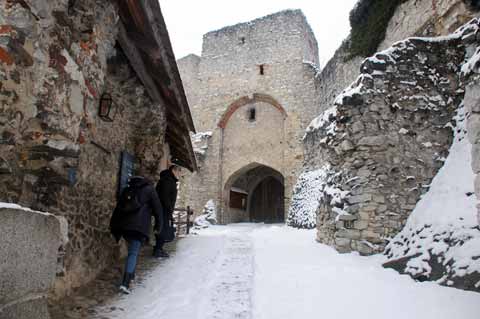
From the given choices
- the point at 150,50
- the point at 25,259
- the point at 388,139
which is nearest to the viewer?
the point at 25,259

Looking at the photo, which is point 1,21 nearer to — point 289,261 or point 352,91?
point 289,261

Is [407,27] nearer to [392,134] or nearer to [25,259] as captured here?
[392,134]

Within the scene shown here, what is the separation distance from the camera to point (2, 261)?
128 centimetres

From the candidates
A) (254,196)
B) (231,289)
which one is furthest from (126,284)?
(254,196)

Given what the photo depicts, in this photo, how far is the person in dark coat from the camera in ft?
11.4

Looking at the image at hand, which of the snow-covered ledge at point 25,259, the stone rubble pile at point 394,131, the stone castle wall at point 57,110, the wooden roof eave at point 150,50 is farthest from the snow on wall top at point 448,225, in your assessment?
the wooden roof eave at point 150,50

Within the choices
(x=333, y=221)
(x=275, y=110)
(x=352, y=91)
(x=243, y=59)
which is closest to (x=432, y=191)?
(x=333, y=221)

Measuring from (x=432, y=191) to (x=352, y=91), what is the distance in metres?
1.89

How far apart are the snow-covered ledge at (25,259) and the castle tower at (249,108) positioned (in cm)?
1389

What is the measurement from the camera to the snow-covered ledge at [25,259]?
4.25 ft

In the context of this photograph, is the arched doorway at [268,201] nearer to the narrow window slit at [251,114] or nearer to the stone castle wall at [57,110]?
the narrow window slit at [251,114]

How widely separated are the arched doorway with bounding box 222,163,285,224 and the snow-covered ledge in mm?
14509

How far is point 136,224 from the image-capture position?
3504 millimetres

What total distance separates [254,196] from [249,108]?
16.9ft
